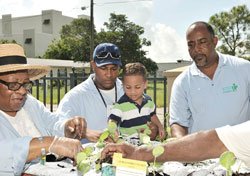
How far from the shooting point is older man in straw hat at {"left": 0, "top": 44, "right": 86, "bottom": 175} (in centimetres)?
196

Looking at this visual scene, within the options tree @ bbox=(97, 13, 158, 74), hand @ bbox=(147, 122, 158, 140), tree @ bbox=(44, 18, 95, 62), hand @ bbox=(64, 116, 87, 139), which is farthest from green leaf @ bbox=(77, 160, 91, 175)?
tree @ bbox=(44, 18, 95, 62)

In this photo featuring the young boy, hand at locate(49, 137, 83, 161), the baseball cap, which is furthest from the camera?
the baseball cap

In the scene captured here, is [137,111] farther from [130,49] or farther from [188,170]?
[130,49]

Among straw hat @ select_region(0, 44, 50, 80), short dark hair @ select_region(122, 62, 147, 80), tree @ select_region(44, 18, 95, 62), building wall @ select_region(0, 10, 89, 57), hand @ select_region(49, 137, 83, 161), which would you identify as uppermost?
building wall @ select_region(0, 10, 89, 57)

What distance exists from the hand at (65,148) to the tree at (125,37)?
31808 millimetres

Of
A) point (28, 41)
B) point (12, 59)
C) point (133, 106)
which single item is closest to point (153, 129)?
point (133, 106)

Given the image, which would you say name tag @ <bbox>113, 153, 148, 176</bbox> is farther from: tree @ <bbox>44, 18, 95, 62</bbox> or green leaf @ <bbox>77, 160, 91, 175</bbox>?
tree @ <bbox>44, 18, 95, 62</bbox>

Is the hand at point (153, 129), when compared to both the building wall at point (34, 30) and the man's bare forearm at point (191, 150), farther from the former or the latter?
the building wall at point (34, 30)

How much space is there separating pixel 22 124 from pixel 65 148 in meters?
0.66

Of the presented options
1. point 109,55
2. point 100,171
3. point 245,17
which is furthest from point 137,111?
point 245,17

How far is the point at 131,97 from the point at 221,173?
75.8 inches

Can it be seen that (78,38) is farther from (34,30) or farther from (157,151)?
(157,151)

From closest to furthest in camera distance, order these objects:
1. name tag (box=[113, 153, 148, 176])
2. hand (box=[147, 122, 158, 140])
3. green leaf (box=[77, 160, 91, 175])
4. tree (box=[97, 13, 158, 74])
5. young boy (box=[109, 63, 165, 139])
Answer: name tag (box=[113, 153, 148, 176]) → green leaf (box=[77, 160, 91, 175]) → hand (box=[147, 122, 158, 140]) → young boy (box=[109, 63, 165, 139]) → tree (box=[97, 13, 158, 74])

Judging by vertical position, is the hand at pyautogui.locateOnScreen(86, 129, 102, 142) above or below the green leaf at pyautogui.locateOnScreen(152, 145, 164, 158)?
below
